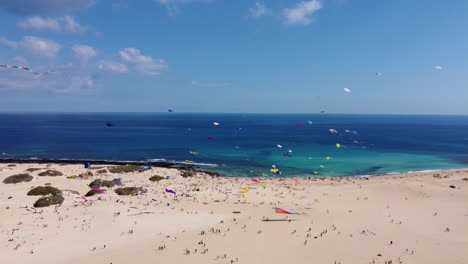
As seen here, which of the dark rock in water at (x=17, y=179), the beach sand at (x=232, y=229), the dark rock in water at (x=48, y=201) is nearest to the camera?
the beach sand at (x=232, y=229)

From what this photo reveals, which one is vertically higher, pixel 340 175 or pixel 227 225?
pixel 227 225

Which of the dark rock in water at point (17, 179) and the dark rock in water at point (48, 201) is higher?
the dark rock in water at point (48, 201)

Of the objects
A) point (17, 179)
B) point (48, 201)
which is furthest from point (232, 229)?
point (17, 179)

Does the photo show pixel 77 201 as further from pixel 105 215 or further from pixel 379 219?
pixel 379 219

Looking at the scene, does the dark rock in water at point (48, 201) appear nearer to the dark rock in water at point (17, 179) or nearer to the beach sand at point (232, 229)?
the beach sand at point (232, 229)

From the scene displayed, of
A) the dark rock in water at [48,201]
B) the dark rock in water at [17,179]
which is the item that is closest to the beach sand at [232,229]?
the dark rock in water at [48,201]

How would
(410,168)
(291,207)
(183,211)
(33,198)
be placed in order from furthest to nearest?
(410,168) < (33,198) < (291,207) < (183,211)

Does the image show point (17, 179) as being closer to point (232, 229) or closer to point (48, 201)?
point (48, 201)

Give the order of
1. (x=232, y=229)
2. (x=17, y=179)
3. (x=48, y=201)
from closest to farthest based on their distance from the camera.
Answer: (x=232, y=229) → (x=48, y=201) → (x=17, y=179)

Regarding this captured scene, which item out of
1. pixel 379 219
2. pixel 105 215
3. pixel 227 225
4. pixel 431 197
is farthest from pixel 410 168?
pixel 105 215
